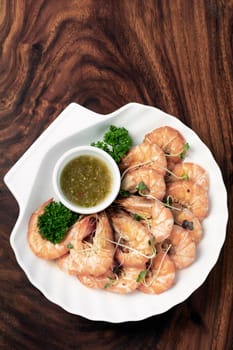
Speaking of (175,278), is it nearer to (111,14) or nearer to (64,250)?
(64,250)

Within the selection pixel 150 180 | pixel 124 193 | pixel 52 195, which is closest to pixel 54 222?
pixel 52 195

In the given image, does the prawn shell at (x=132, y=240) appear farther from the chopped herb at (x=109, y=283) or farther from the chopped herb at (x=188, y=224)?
the chopped herb at (x=188, y=224)

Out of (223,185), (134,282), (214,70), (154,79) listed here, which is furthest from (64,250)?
(214,70)

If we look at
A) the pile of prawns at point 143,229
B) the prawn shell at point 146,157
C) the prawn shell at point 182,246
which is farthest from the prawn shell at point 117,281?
the prawn shell at point 146,157

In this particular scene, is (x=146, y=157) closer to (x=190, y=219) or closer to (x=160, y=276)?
(x=190, y=219)

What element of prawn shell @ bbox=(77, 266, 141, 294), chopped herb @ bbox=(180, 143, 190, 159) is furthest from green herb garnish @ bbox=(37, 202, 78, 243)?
chopped herb @ bbox=(180, 143, 190, 159)

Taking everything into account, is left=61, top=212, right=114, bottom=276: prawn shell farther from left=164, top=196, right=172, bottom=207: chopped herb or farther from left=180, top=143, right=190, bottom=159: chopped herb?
left=180, top=143, right=190, bottom=159: chopped herb
